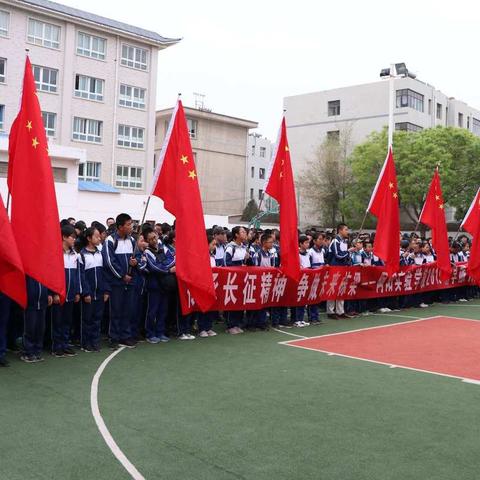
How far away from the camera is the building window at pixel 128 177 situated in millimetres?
37875

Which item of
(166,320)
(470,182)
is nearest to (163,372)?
(166,320)

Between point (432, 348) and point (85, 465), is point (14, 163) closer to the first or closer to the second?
point (85, 465)

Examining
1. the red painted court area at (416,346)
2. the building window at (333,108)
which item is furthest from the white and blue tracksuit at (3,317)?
the building window at (333,108)

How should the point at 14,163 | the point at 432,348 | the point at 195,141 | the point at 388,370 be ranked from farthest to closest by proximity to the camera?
the point at 195,141, the point at 432,348, the point at 388,370, the point at 14,163

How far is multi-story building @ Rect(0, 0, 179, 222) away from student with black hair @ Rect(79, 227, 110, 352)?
22.1m

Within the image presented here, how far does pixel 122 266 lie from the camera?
8742 mm

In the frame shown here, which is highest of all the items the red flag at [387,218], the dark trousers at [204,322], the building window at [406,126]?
the building window at [406,126]

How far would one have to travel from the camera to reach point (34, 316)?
7703 mm

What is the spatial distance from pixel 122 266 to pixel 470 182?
1317 inches

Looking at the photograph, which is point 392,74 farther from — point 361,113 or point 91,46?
point 361,113

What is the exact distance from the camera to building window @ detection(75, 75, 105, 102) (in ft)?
118

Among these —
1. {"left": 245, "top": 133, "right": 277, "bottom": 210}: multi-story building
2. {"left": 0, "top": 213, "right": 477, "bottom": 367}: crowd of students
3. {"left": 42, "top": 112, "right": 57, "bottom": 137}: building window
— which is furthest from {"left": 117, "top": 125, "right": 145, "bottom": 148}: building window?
{"left": 0, "top": 213, "right": 477, "bottom": 367}: crowd of students

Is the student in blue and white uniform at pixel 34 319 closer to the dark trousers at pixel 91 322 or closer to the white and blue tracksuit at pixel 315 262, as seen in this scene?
the dark trousers at pixel 91 322

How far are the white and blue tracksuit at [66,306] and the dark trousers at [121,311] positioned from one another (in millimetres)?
708
